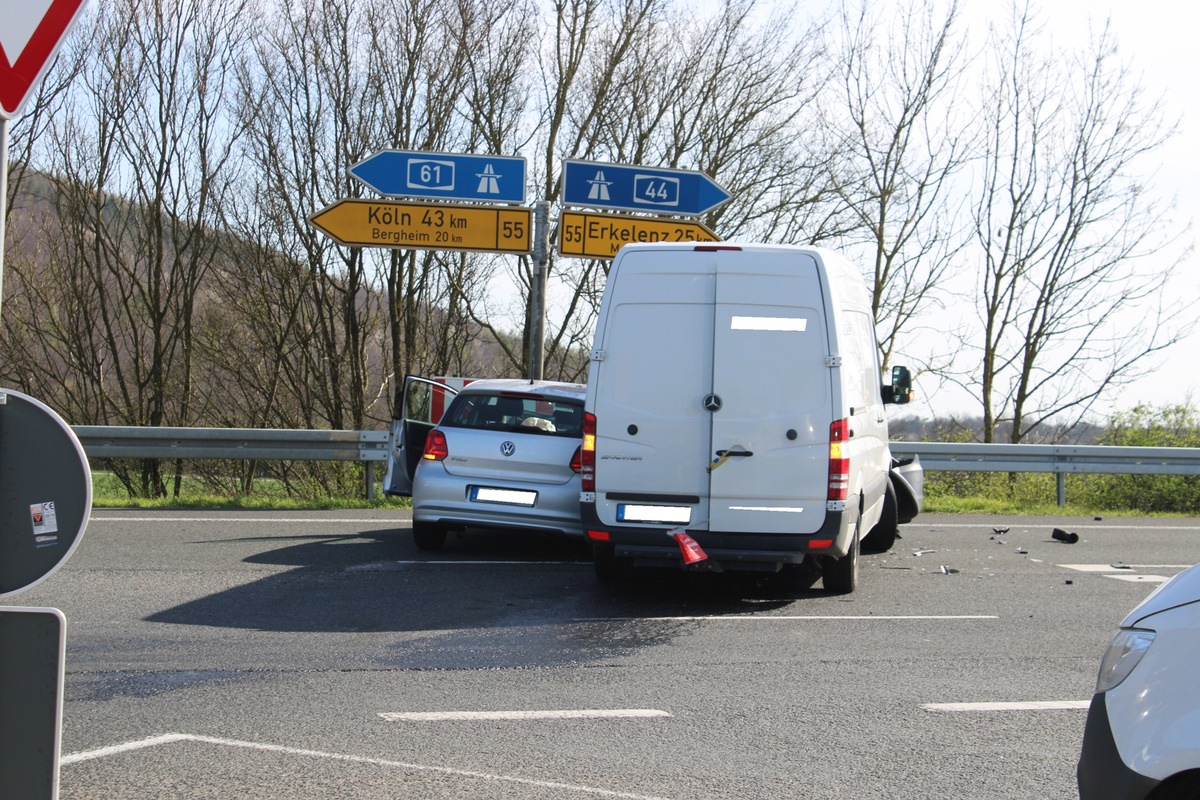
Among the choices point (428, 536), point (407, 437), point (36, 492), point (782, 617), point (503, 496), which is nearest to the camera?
point (36, 492)

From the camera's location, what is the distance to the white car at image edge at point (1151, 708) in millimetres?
2701

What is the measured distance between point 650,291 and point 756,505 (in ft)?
5.49

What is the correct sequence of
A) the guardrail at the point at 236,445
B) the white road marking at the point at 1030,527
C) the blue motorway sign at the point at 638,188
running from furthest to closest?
1. the guardrail at the point at 236,445
2. the blue motorway sign at the point at 638,188
3. the white road marking at the point at 1030,527

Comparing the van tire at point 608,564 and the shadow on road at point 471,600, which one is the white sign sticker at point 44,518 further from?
the van tire at point 608,564

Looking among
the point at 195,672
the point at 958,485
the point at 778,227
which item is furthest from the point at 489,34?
the point at 195,672

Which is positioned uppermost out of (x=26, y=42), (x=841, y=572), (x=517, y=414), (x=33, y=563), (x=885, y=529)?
(x=26, y=42)

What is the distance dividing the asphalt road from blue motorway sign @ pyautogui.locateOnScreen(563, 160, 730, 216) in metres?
4.92

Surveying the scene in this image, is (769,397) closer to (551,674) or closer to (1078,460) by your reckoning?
(551,674)

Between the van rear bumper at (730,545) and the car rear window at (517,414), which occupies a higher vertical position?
the car rear window at (517,414)

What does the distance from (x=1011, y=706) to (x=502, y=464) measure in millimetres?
5115

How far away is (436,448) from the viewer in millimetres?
10086

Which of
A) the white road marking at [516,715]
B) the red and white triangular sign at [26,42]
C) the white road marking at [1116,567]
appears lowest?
the white road marking at [516,715]

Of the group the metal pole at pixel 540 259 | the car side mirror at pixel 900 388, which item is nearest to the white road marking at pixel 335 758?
the car side mirror at pixel 900 388

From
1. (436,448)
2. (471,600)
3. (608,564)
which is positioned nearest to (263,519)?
(436,448)
